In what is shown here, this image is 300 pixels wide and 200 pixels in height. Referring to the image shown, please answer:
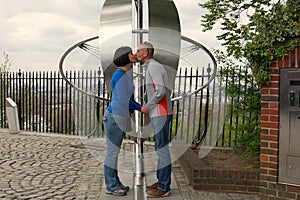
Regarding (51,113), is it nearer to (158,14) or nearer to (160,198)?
(160,198)

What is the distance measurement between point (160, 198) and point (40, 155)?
12.3 ft

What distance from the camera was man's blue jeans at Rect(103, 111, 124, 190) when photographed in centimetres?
457

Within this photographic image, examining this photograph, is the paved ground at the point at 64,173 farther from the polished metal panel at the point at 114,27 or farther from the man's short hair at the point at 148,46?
the polished metal panel at the point at 114,27

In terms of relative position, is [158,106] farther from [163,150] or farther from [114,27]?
[114,27]

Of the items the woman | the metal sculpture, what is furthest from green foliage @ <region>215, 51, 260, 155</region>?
the metal sculpture

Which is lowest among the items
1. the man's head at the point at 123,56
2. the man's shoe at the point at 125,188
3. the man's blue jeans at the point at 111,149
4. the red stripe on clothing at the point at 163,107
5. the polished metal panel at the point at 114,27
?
the man's shoe at the point at 125,188

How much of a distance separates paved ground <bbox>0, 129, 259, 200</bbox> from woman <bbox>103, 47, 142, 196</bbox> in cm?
23

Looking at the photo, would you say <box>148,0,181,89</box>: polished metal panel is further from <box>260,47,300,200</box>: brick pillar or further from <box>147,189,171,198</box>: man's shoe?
<box>147,189,171,198</box>: man's shoe

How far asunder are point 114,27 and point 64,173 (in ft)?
12.3

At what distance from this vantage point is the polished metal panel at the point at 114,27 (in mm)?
2994

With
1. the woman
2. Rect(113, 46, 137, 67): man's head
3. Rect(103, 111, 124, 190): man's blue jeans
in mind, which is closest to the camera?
Rect(113, 46, 137, 67): man's head

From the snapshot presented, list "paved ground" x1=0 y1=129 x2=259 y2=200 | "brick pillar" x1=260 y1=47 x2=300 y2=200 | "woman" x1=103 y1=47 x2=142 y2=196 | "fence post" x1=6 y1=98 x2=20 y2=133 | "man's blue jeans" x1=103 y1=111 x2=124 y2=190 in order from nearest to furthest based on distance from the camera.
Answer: "woman" x1=103 y1=47 x2=142 y2=196
"brick pillar" x1=260 y1=47 x2=300 y2=200
"man's blue jeans" x1=103 y1=111 x2=124 y2=190
"paved ground" x1=0 y1=129 x2=259 y2=200
"fence post" x1=6 y1=98 x2=20 y2=133

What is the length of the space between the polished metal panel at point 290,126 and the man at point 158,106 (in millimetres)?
1280

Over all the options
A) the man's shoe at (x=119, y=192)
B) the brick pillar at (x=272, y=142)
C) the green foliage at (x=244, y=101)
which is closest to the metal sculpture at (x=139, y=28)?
the brick pillar at (x=272, y=142)
